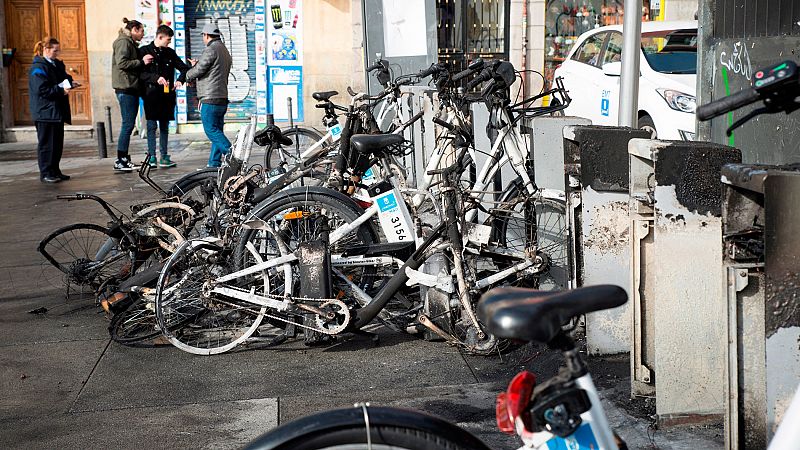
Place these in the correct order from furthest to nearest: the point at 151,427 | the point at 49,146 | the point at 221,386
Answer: the point at 49,146 < the point at 221,386 < the point at 151,427

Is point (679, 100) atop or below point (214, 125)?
atop

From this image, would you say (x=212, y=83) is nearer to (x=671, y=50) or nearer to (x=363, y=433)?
(x=671, y=50)

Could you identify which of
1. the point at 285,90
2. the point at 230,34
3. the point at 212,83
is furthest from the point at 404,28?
the point at 230,34

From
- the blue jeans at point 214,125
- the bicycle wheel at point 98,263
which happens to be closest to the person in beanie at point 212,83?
the blue jeans at point 214,125

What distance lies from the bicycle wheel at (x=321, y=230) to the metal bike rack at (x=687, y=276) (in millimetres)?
2073

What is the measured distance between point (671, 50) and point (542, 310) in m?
11.1

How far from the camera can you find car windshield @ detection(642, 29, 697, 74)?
40.4ft

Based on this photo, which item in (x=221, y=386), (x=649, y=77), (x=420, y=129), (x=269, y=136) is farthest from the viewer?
(x=649, y=77)

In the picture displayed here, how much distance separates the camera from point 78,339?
623cm

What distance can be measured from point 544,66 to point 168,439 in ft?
55.3

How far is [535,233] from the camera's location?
6297 mm

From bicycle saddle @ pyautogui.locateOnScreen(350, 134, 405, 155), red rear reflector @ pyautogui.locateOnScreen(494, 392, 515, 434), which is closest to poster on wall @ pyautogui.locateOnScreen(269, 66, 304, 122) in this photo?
bicycle saddle @ pyautogui.locateOnScreen(350, 134, 405, 155)

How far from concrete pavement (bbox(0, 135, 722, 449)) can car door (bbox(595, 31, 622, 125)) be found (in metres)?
7.65

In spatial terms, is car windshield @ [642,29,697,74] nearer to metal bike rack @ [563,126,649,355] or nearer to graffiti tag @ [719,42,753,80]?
graffiti tag @ [719,42,753,80]
